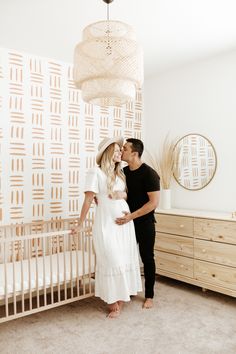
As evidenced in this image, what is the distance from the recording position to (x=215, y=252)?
3164mm

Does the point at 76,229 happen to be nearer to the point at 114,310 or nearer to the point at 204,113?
the point at 114,310

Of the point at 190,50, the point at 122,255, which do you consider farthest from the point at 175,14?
the point at 122,255

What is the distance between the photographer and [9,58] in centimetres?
324

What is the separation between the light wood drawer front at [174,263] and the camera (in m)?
3.40

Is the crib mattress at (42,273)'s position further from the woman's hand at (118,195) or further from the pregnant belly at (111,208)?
the woman's hand at (118,195)

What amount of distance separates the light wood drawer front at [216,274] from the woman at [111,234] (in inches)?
27.6

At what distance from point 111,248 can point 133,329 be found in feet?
2.06

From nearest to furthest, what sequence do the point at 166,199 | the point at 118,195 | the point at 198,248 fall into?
1. the point at 118,195
2. the point at 198,248
3. the point at 166,199

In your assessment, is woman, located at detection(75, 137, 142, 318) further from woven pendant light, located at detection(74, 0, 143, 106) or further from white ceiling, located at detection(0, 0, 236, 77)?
white ceiling, located at detection(0, 0, 236, 77)

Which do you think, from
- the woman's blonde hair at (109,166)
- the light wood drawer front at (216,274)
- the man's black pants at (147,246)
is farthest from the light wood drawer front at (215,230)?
the woman's blonde hair at (109,166)

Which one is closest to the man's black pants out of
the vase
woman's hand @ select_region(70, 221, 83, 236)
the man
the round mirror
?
the man

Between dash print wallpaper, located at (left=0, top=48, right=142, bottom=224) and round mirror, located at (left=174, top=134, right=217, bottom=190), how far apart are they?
0.97m

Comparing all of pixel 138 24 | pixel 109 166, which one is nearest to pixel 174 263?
pixel 109 166

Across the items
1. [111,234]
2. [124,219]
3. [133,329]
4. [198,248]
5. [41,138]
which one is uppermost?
[41,138]
